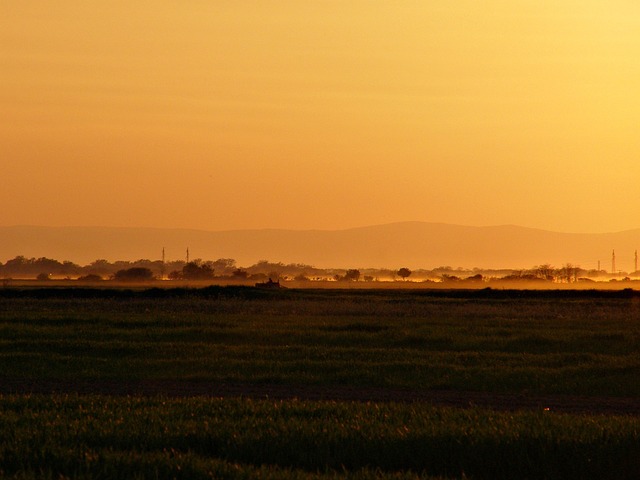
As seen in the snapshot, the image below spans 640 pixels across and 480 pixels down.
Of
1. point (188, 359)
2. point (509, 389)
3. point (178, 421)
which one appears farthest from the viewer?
point (188, 359)

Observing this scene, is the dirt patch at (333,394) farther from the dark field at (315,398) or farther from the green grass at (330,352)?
the green grass at (330,352)

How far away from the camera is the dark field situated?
44.5 ft

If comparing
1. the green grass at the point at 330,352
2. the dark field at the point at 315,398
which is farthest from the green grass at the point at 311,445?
the green grass at the point at 330,352

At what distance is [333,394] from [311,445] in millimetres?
7475

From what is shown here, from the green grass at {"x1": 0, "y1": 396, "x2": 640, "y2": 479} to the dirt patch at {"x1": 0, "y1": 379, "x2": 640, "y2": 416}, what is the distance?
3.89 m

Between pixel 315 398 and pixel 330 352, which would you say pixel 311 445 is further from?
pixel 330 352

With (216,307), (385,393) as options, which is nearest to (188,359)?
(385,393)

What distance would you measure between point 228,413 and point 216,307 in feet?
141

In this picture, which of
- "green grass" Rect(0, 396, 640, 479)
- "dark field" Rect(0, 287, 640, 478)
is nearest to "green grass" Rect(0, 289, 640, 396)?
"dark field" Rect(0, 287, 640, 478)

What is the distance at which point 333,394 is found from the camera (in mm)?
21453

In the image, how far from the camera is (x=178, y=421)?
49.8 ft

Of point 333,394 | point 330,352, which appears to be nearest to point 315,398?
point 333,394

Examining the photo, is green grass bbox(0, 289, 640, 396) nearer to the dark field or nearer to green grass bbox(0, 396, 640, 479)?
the dark field

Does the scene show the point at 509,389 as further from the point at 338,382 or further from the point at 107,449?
the point at 107,449
